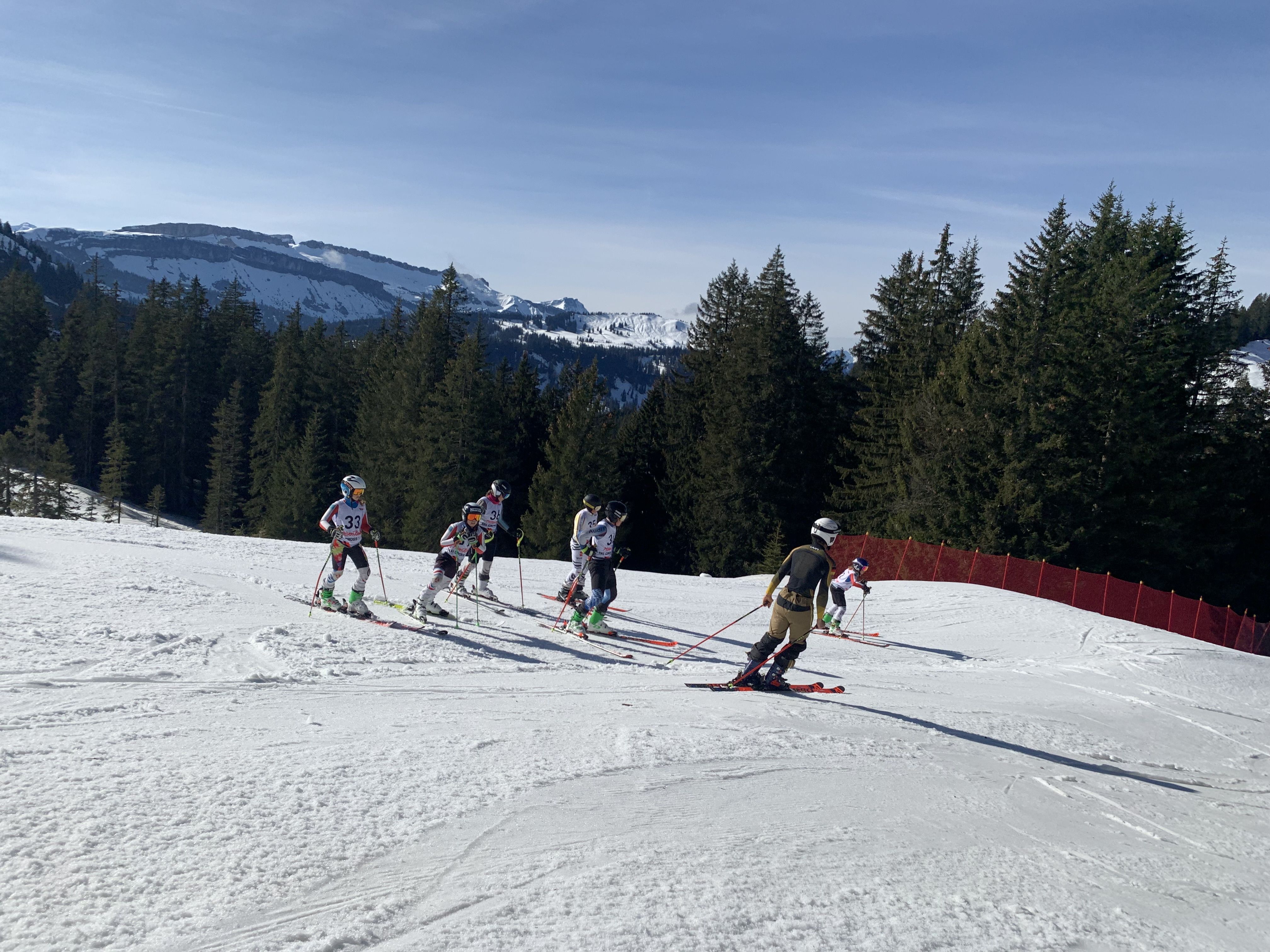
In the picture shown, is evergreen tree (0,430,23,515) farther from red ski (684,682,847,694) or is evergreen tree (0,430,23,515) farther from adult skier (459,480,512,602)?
red ski (684,682,847,694)

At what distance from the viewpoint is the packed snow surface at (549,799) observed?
3.75 meters

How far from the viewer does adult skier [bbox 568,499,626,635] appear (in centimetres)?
1202

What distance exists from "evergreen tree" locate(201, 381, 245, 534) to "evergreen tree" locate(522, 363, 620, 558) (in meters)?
26.7

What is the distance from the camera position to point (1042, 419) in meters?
31.2

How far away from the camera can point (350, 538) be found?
36.1 ft

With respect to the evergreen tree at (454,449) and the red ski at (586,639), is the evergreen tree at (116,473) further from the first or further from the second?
the red ski at (586,639)

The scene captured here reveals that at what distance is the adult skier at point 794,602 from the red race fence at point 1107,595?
545 inches

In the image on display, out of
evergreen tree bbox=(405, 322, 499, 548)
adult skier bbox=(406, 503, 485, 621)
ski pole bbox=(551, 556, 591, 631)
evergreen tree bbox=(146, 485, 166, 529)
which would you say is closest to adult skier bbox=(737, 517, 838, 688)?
ski pole bbox=(551, 556, 591, 631)

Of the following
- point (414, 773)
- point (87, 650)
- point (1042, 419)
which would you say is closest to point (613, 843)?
Result: point (414, 773)

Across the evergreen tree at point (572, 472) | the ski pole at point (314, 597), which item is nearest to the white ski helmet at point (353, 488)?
the ski pole at point (314, 597)

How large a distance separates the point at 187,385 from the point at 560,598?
6323cm

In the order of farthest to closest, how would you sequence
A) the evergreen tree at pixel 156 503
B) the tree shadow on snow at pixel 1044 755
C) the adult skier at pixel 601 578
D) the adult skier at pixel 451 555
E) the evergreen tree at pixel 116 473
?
the evergreen tree at pixel 156 503 → the evergreen tree at pixel 116 473 → the adult skier at pixel 601 578 → the adult skier at pixel 451 555 → the tree shadow on snow at pixel 1044 755

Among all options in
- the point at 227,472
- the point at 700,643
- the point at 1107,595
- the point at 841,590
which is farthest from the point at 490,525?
the point at 227,472

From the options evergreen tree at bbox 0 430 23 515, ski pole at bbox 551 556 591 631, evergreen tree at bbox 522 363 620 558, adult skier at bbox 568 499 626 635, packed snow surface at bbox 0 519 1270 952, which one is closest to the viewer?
packed snow surface at bbox 0 519 1270 952
